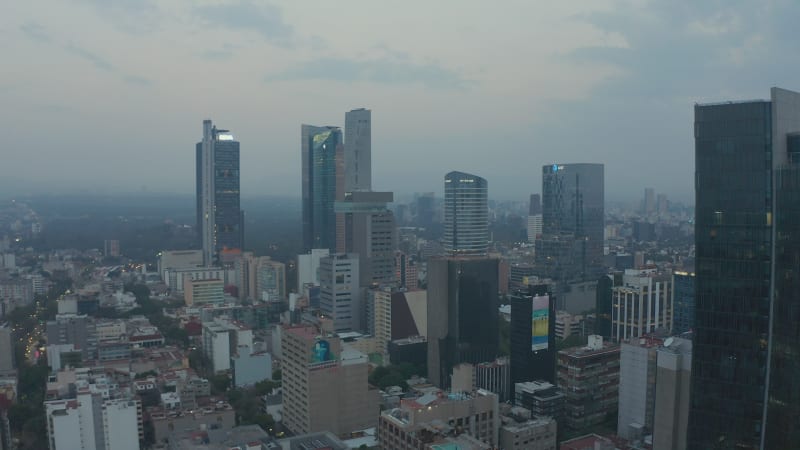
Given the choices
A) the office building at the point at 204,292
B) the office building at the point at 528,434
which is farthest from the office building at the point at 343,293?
the office building at the point at 528,434

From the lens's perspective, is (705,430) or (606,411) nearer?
(705,430)

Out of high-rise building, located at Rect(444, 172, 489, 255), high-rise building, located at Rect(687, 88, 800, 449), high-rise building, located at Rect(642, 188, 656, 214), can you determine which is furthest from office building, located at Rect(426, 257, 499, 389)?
high-rise building, located at Rect(642, 188, 656, 214)

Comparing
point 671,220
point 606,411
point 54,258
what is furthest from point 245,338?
point 671,220

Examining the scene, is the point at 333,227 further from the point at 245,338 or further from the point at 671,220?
the point at 671,220

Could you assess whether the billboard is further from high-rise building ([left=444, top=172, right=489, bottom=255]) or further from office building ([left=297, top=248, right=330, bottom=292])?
office building ([left=297, top=248, right=330, bottom=292])

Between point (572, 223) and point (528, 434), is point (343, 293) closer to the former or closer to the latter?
point (528, 434)

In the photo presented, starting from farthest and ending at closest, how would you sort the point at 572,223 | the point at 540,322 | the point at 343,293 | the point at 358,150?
the point at 358,150, the point at 572,223, the point at 343,293, the point at 540,322

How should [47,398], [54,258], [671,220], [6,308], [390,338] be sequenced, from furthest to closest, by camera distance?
[671,220], [54,258], [6,308], [390,338], [47,398]

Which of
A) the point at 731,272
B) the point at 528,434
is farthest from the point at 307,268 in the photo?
the point at 731,272
